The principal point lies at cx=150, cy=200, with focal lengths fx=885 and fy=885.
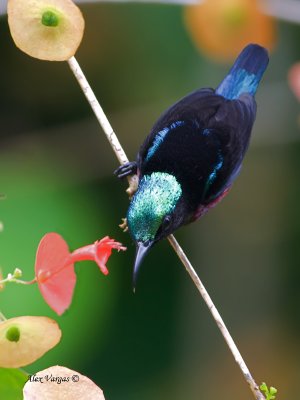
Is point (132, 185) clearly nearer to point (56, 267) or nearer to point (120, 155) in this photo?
point (120, 155)

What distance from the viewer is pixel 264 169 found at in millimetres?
3785

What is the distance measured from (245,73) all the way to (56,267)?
1216 millimetres

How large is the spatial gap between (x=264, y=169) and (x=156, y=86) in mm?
586

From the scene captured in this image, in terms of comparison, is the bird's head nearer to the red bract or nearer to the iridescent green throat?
the iridescent green throat

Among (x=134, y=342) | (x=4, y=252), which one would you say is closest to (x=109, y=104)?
(x=134, y=342)

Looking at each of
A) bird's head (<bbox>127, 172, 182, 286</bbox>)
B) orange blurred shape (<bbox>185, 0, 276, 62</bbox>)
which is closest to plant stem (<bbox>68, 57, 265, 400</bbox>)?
bird's head (<bbox>127, 172, 182, 286</bbox>)

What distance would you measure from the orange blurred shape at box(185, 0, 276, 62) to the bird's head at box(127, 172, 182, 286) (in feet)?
1.98

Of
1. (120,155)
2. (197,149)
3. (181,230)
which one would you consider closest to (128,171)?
(197,149)

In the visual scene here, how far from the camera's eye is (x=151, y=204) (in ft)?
5.58

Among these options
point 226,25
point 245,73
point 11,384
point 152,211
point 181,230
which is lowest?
point 11,384

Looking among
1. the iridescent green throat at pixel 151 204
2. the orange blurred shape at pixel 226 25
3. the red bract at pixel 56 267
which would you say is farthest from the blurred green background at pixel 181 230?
the red bract at pixel 56 267

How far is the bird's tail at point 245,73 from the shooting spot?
6.95ft

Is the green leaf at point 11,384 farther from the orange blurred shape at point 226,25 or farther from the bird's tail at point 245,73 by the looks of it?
the orange blurred shape at point 226,25

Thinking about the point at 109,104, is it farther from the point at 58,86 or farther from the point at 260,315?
the point at 260,315
